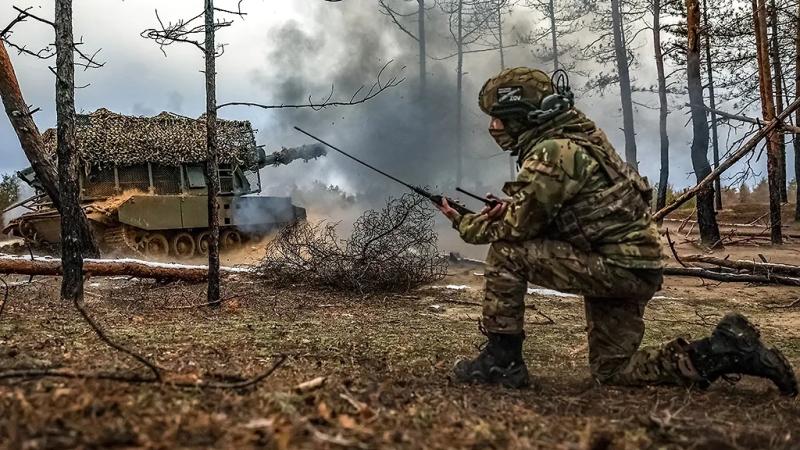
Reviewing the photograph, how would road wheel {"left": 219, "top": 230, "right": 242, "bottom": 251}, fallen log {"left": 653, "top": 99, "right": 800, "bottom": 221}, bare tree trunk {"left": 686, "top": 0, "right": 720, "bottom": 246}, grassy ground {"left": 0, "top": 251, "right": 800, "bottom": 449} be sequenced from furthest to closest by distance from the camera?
1. road wheel {"left": 219, "top": 230, "right": 242, "bottom": 251}
2. bare tree trunk {"left": 686, "top": 0, "right": 720, "bottom": 246}
3. fallen log {"left": 653, "top": 99, "right": 800, "bottom": 221}
4. grassy ground {"left": 0, "top": 251, "right": 800, "bottom": 449}

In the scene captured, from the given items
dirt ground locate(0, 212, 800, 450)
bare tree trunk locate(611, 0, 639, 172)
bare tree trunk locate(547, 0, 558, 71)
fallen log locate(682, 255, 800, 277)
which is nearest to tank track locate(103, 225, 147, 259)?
dirt ground locate(0, 212, 800, 450)

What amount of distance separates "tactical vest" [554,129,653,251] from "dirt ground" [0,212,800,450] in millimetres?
826

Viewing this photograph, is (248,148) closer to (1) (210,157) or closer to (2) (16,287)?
(2) (16,287)

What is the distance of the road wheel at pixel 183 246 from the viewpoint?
57.3 ft

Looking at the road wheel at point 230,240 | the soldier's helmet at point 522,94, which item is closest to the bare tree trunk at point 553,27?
the road wheel at point 230,240

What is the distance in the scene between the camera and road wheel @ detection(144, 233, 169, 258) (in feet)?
55.6

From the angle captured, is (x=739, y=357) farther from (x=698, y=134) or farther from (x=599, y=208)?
(x=698, y=134)

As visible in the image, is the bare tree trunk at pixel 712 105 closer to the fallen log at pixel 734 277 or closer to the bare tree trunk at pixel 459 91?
the bare tree trunk at pixel 459 91

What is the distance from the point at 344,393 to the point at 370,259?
6.26 meters

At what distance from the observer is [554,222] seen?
12.3 ft

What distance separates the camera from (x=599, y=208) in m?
3.63

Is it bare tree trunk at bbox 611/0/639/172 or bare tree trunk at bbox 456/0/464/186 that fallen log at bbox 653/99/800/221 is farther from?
bare tree trunk at bbox 456/0/464/186

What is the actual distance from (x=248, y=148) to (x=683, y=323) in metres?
14.9

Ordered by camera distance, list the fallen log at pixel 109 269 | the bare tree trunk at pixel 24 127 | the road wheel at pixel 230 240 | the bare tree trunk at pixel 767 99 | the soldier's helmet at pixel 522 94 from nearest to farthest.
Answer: the soldier's helmet at pixel 522 94 < the fallen log at pixel 109 269 < the bare tree trunk at pixel 24 127 < the bare tree trunk at pixel 767 99 < the road wheel at pixel 230 240
